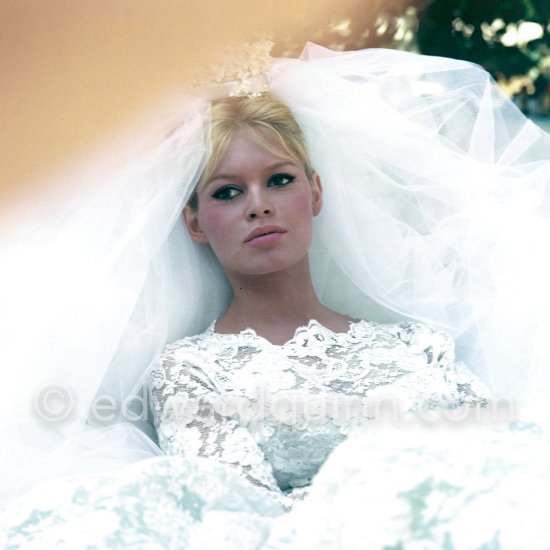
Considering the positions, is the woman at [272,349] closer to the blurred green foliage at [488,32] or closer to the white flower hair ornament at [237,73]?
the white flower hair ornament at [237,73]

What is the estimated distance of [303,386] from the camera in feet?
5.65

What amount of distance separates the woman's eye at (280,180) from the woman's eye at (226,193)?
63 mm

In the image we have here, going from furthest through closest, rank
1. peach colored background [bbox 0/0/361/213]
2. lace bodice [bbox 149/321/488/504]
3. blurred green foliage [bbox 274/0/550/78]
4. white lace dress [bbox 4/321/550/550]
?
blurred green foliage [bbox 274/0/550/78]
lace bodice [bbox 149/321/488/504]
peach colored background [bbox 0/0/361/213]
white lace dress [bbox 4/321/550/550]

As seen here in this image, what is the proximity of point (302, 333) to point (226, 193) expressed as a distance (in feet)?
0.98

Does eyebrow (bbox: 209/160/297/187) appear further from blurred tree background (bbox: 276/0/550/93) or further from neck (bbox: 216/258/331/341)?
blurred tree background (bbox: 276/0/550/93)

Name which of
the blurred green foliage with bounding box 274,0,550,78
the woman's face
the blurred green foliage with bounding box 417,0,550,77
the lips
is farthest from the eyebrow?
the blurred green foliage with bounding box 417,0,550,77

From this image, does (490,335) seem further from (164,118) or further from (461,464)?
(461,464)

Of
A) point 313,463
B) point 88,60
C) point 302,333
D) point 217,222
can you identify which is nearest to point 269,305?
point 302,333

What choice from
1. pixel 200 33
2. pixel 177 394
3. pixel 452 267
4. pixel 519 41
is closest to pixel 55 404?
pixel 177 394

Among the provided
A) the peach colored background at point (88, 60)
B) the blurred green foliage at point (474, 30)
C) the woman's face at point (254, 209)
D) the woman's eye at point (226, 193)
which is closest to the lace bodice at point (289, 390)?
the woman's face at point (254, 209)

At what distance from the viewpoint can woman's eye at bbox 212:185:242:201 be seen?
1796mm

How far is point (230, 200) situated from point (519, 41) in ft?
3.06

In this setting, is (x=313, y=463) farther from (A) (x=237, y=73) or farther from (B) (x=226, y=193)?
(A) (x=237, y=73)

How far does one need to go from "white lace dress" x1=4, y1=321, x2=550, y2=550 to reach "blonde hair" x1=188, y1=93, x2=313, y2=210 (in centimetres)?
32
